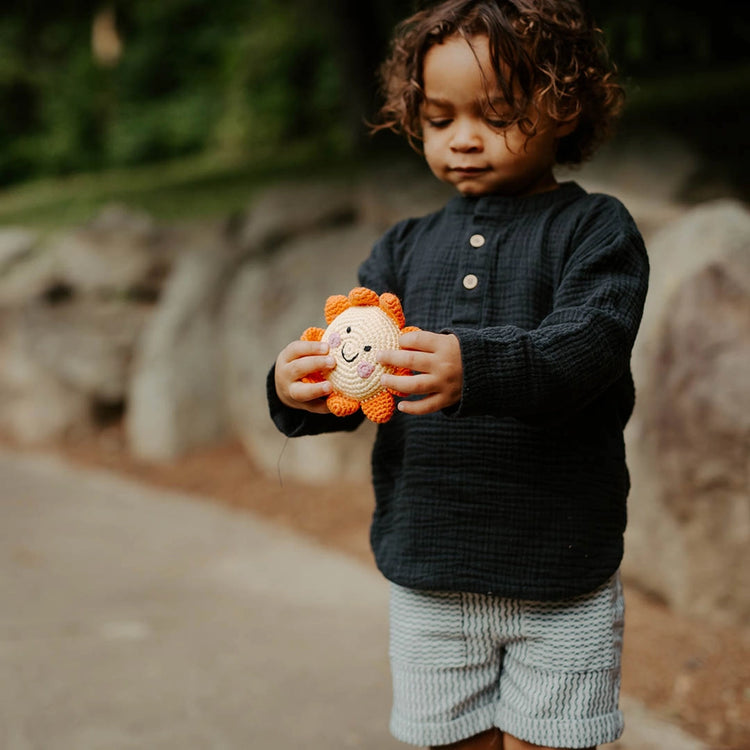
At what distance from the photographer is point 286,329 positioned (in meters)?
4.95

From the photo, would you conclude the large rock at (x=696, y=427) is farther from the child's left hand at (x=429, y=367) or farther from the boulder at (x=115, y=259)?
the boulder at (x=115, y=259)

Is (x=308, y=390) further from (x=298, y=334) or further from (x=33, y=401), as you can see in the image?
(x=33, y=401)

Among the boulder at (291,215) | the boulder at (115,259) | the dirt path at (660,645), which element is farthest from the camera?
the boulder at (115,259)

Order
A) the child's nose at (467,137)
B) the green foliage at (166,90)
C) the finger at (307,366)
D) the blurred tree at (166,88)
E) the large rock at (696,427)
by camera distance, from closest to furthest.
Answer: the finger at (307,366) < the child's nose at (467,137) < the large rock at (696,427) < the blurred tree at (166,88) < the green foliage at (166,90)

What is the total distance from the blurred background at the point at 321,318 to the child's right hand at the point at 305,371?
0.61 ft

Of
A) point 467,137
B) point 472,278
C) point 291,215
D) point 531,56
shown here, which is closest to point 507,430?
point 472,278

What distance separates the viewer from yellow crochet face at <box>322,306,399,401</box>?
55.9 inches

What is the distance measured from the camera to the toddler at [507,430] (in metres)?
1.56

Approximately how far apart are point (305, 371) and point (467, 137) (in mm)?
475

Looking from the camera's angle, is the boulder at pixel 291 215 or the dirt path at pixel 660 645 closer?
Answer: the dirt path at pixel 660 645

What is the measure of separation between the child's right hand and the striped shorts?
0.44m

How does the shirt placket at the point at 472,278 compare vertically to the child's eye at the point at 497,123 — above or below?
below

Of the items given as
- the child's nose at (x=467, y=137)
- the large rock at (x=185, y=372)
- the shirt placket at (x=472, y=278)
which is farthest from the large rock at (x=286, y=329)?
the child's nose at (x=467, y=137)

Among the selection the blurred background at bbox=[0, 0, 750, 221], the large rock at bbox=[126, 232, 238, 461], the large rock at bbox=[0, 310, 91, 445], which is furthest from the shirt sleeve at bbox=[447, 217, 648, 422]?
the blurred background at bbox=[0, 0, 750, 221]
